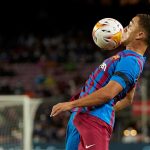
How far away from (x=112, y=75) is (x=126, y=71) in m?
0.14

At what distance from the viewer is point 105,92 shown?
4383 mm

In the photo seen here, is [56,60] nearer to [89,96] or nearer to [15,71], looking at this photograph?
[15,71]

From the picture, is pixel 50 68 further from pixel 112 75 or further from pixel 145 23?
pixel 112 75

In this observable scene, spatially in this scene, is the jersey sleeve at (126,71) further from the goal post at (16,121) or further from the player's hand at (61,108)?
the goal post at (16,121)

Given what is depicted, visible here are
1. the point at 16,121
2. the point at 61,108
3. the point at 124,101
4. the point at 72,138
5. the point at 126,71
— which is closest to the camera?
the point at 61,108

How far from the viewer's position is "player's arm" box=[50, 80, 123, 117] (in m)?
4.38

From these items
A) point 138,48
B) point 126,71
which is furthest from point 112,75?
point 138,48

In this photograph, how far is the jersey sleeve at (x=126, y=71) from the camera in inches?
175

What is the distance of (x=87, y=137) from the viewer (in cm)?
457

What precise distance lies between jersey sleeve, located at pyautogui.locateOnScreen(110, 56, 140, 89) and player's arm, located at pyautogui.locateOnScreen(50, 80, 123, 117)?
0.05 m

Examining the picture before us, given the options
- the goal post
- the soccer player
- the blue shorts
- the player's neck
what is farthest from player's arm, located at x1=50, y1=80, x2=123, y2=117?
the goal post

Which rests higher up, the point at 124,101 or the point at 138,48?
the point at 138,48

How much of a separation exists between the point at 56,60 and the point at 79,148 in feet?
54.8

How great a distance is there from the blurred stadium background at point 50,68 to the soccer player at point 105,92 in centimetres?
555
